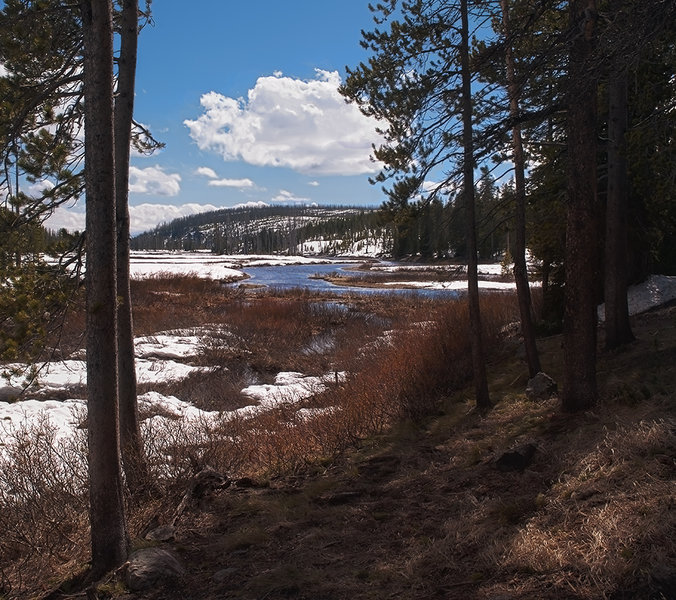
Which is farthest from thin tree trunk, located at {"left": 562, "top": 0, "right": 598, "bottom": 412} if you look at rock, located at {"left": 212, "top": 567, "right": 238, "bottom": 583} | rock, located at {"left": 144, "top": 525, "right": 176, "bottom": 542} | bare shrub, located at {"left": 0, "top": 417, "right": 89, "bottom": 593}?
bare shrub, located at {"left": 0, "top": 417, "right": 89, "bottom": 593}

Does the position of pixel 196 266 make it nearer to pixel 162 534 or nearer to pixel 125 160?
pixel 125 160

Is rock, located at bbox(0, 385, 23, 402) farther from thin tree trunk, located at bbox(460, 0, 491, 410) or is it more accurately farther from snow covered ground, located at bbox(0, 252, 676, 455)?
thin tree trunk, located at bbox(460, 0, 491, 410)

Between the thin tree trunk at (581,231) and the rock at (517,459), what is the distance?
1.42 meters

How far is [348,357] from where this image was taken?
49.2 ft

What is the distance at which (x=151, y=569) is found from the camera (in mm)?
4090

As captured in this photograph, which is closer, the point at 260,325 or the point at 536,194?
the point at 536,194

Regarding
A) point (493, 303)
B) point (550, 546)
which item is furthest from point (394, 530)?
point (493, 303)

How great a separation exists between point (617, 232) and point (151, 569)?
29.1 feet

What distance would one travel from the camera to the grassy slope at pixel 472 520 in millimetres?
A: 3156

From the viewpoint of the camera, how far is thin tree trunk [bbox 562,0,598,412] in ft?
19.7

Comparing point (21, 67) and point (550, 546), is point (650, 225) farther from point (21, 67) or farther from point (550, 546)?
point (21, 67)

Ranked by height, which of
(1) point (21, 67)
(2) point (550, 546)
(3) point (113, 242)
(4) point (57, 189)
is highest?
(1) point (21, 67)

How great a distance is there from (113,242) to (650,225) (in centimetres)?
1209

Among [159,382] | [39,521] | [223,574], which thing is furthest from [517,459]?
[159,382]
